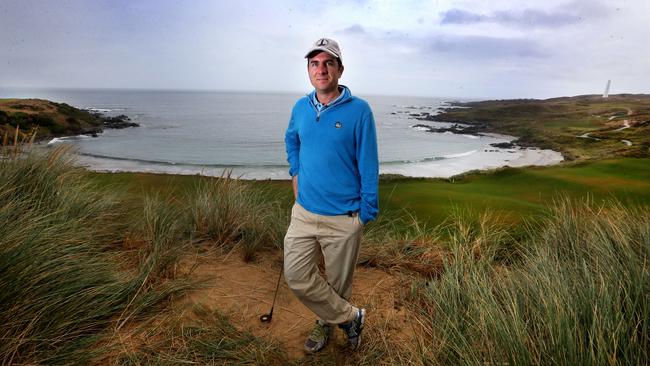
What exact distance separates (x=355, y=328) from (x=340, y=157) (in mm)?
1411

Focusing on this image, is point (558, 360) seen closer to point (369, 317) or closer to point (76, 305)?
point (369, 317)

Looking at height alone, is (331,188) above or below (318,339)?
above

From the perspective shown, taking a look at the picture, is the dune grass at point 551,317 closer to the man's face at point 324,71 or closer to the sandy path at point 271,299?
the sandy path at point 271,299

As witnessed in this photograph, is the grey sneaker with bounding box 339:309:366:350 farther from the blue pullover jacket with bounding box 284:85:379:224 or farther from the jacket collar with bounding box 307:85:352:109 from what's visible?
the jacket collar with bounding box 307:85:352:109

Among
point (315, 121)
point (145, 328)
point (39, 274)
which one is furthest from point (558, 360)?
point (39, 274)

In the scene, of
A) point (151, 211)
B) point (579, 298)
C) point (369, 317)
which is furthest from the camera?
point (151, 211)

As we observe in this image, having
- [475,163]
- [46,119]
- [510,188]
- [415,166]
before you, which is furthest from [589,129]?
[46,119]

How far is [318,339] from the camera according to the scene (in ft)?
10.4

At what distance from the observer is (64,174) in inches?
199

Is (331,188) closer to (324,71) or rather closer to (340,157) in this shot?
(340,157)

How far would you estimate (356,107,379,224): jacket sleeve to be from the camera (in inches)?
108

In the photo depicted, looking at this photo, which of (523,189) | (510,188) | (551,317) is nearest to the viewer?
(551,317)

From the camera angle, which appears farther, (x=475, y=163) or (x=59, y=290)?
(x=475, y=163)

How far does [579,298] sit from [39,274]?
368 centimetres
